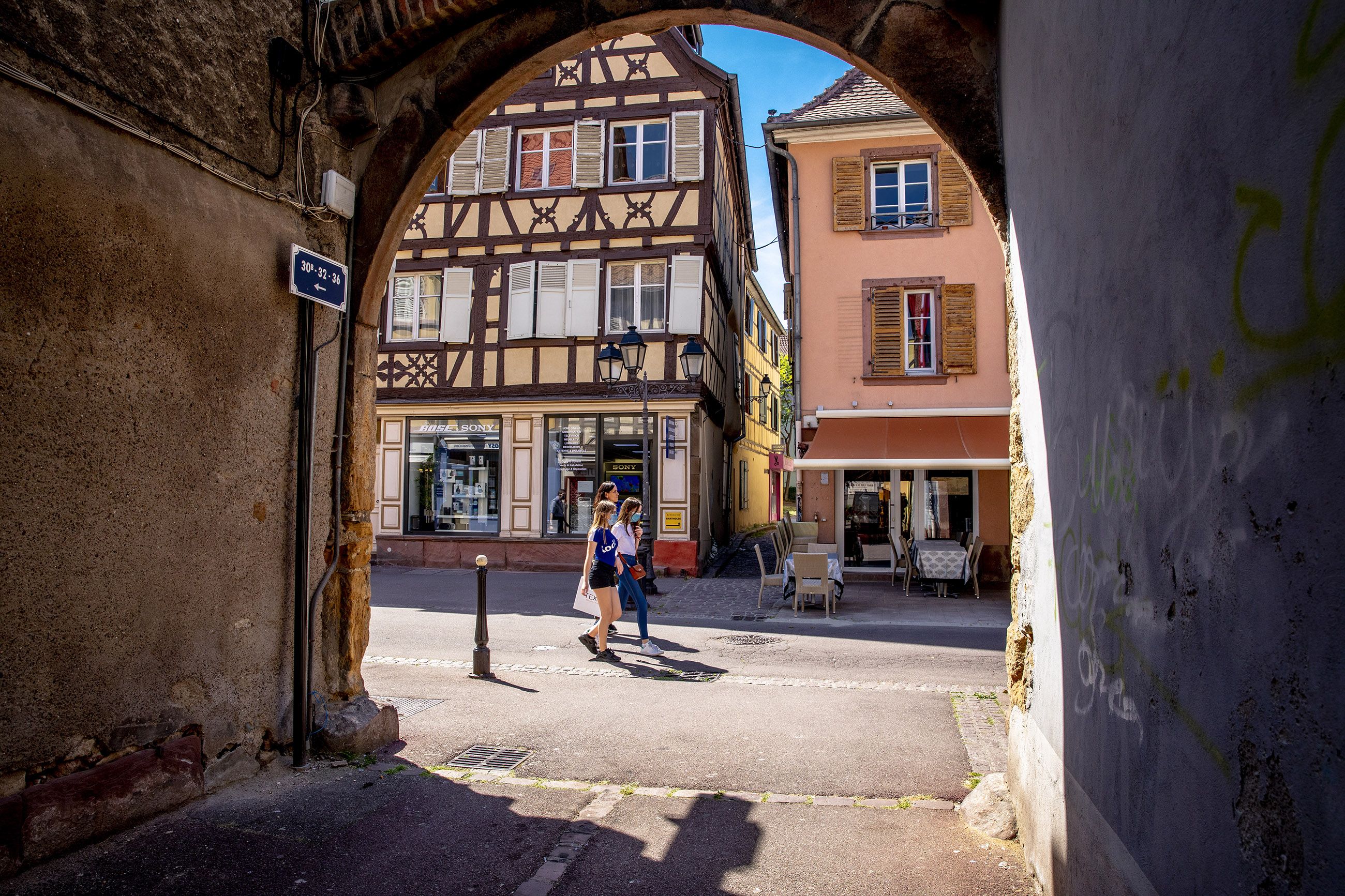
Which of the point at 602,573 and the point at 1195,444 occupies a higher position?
the point at 1195,444

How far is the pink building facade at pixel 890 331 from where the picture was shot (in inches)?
614

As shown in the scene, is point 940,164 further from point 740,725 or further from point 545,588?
point 740,725

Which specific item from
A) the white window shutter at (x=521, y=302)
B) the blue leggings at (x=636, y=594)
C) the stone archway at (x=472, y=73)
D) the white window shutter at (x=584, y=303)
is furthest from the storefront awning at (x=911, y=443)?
the stone archway at (x=472, y=73)

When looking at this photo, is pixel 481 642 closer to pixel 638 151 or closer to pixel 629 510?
pixel 629 510

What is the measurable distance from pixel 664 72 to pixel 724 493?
1023 centimetres

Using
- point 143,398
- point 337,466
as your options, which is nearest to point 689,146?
point 337,466

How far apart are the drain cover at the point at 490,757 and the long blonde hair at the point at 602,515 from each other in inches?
133

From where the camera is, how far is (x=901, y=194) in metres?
16.4

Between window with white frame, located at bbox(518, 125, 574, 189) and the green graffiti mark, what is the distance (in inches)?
692

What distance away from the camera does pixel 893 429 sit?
1573 centimetres

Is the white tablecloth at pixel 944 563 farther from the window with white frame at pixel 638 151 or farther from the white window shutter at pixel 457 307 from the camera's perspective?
the white window shutter at pixel 457 307

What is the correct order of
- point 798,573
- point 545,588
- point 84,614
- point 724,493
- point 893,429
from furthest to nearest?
point 724,493
point 893,429
point 545,588
point 798,573
point 84,614

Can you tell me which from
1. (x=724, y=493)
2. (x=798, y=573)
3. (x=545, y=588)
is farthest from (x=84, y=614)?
(x=724, y=493)

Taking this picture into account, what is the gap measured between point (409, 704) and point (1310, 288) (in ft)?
19.8
